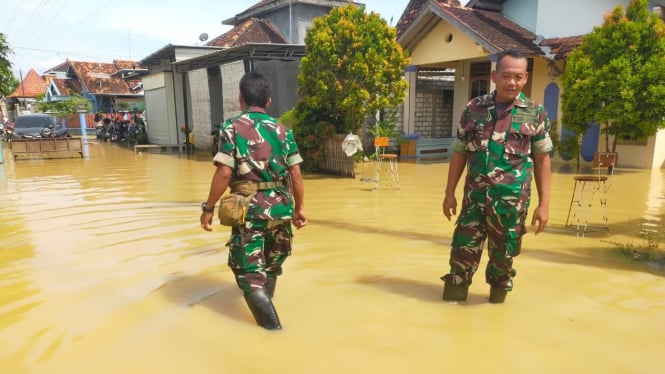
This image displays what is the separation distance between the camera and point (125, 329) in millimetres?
3162

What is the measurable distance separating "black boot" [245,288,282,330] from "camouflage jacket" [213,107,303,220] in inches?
19.2

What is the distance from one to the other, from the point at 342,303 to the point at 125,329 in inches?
59.0

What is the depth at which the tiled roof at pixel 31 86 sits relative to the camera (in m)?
42.3

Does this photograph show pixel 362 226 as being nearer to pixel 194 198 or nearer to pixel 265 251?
pixel 265 251

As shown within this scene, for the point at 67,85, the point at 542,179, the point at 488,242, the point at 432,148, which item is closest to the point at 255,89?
the point at 488,242

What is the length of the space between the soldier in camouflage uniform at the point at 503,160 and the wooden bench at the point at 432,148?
10791 mm

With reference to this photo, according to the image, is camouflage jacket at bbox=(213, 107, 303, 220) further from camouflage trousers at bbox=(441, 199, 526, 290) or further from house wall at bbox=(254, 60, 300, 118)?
house wall at bbox=(254, 60, 300, 118)

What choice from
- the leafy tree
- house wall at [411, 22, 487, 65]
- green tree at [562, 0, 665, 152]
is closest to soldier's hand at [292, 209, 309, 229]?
green tree at [562, 0, 665, 152]

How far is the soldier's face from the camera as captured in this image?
285 centimetres

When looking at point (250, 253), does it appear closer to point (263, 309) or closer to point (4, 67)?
point (263, 309)

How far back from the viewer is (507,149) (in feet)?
9.61

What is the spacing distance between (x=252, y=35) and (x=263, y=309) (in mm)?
18425

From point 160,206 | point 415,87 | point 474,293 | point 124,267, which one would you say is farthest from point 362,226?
point 415,87

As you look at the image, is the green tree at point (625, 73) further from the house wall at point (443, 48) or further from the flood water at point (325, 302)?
the flood water at point (325, 302)
